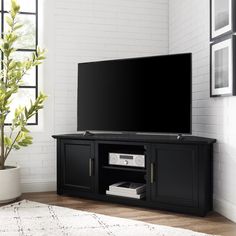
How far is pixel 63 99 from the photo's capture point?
421 cm

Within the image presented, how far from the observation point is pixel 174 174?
3303 millimetres

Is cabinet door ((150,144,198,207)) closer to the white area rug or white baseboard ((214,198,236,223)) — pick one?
white baseboard ((214,198,236,223))

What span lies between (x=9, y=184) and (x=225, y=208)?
196 centimetres

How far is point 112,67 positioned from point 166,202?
4.60 ft

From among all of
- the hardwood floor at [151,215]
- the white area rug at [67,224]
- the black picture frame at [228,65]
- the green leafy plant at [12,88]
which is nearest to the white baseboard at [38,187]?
the hardwood floor at [151,215]

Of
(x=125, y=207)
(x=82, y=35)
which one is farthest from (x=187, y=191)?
(x=82, y=35)

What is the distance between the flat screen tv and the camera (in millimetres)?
3393

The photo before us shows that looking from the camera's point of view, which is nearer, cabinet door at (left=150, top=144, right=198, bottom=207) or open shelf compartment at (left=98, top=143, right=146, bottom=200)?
cabinet door at (left=150, top=144, right=198, bottom=207)

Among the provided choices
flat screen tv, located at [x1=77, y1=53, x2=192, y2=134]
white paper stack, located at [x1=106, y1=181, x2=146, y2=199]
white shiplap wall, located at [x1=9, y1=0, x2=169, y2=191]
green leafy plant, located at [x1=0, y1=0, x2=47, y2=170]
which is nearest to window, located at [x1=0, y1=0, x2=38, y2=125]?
white shiplap wall, located at [x1=9, y1=0, x2=169, y2=191]

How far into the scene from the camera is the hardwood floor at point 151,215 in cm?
291

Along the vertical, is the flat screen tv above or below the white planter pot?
above

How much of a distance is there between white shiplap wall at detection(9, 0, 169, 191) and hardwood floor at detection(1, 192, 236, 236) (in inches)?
17.1

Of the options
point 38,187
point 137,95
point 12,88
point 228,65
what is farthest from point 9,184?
point 228,65

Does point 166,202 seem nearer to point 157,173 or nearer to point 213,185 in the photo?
point 157,173
